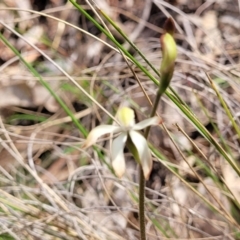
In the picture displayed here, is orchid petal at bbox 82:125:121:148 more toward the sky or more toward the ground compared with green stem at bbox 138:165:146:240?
more toward the sky

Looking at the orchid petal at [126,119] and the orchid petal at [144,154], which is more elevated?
the orchid petal at [126,119]

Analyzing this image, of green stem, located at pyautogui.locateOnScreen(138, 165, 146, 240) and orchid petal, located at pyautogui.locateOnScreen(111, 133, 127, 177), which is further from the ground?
orchid petal, located at pyautogui.locateOnScreen(111, 133, 127, 177)

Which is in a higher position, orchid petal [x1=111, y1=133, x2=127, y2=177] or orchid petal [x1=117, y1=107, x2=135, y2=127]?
orchid petal [x1=117, y1=107, x2=135, y2=127]

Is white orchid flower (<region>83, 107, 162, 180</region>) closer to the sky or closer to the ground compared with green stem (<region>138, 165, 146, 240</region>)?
closer to the sky

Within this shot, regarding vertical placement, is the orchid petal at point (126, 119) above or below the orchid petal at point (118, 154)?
above

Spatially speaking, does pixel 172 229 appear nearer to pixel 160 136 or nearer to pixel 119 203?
pixel 119 203

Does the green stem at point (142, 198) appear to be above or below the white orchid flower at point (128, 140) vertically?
below

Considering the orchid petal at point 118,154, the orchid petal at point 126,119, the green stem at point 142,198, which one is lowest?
the green stem at point 142,198

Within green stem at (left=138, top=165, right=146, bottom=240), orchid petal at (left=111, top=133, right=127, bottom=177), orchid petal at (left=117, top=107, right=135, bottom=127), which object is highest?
orchid petal at (left=117, top=107, right=135, bottom=127)
